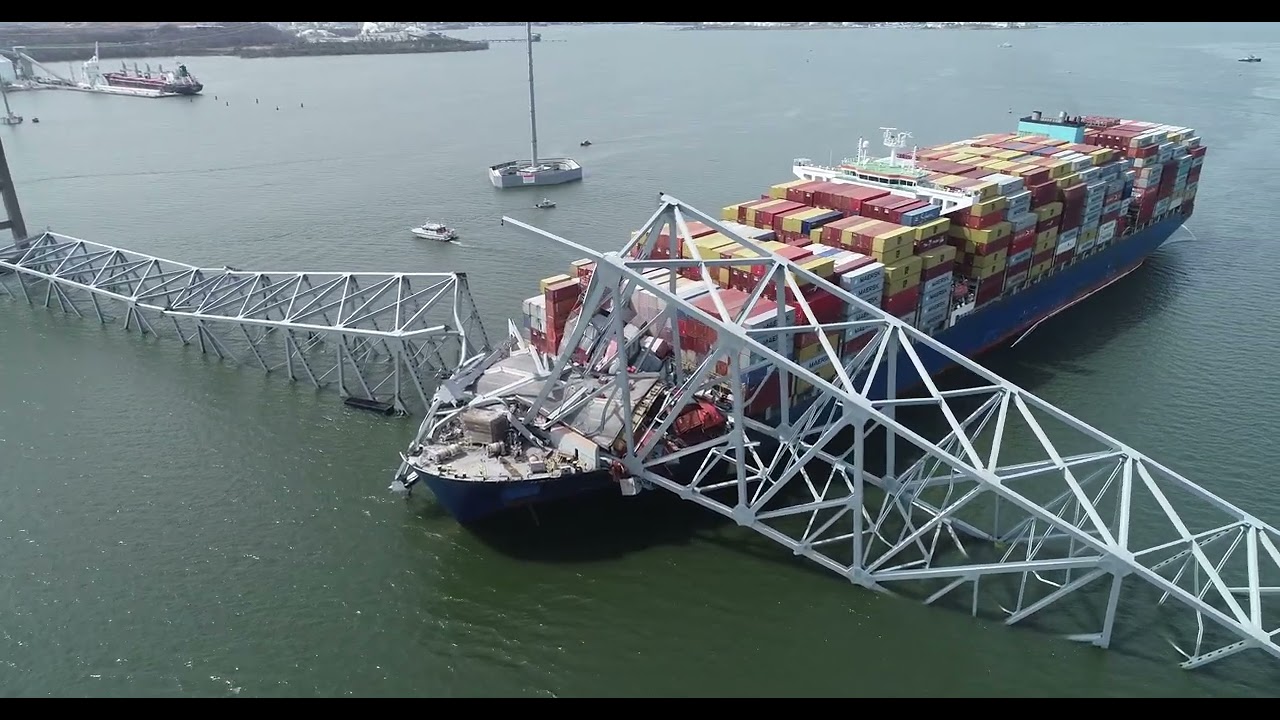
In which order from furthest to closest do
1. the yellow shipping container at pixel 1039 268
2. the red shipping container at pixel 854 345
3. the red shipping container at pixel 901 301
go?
1. the yellow shipping container at pixel 1039 268
2. the red shipping container at pixel 901 301
3. the red shipping container at pixel 854 345

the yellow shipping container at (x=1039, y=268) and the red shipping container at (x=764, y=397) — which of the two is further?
the yellow shipping container at (x=1039, y=268)

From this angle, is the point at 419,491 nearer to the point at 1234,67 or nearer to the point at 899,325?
the point at 899,325

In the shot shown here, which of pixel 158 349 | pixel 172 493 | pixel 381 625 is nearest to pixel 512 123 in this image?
pixel 158 349

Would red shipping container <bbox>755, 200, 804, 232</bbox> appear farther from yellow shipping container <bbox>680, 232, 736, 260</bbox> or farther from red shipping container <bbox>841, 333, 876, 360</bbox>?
red shipping container <bbox>841, 333, 876, 360</bbox>

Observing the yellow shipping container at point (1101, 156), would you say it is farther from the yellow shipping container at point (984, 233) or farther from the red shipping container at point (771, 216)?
the red shipping container at point (771, 216)

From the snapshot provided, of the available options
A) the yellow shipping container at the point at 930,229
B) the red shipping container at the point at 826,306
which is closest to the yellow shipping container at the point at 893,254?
the yellow shipping container at the point at 930,229

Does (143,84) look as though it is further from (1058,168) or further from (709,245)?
(1058,168)
